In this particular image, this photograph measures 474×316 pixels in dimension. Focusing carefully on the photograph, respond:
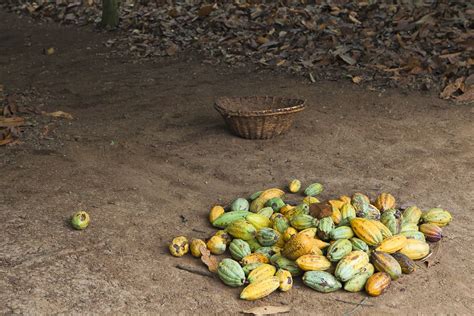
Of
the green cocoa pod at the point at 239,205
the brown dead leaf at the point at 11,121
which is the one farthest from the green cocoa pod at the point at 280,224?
the brown dead leaf at the point at 11,121

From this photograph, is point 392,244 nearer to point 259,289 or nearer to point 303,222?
point 303,222

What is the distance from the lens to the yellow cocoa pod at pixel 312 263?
10.4ft

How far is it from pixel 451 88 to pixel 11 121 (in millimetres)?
4446

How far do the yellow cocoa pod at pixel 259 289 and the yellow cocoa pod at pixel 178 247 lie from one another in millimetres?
530

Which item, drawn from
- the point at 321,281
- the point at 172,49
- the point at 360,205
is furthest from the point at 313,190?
the point at 172,49

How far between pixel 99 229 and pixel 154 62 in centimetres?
459

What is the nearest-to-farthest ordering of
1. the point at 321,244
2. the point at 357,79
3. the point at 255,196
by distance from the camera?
1. the point at 321,244
2. the point at 255,196
3. the point at 357,79

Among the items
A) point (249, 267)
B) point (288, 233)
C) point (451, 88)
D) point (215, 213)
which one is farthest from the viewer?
point (451, 88)

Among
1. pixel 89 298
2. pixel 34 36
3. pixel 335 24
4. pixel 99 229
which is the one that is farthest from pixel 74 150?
pixel 34 36

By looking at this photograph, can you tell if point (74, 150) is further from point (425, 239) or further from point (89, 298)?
point (425, 239)

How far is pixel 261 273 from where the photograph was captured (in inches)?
124

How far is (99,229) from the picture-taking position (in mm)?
3756

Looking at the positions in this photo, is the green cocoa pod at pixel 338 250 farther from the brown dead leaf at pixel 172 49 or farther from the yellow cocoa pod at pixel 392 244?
the brown dead leaf at pixel 172 49

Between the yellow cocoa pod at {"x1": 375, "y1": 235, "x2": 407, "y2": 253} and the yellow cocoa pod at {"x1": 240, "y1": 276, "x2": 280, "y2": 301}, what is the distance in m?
0.64
